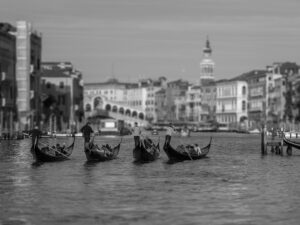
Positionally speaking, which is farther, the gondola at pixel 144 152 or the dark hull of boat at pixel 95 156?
the gondola at pixel 144 152

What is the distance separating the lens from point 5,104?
84.7 m

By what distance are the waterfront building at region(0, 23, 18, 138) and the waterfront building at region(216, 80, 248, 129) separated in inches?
3598

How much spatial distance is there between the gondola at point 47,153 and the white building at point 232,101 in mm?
144293

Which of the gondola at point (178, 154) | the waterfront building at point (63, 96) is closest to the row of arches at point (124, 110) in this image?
the waterfront building at point (63, 96)

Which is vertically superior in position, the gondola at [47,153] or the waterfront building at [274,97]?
the waterfront building at [274,97]

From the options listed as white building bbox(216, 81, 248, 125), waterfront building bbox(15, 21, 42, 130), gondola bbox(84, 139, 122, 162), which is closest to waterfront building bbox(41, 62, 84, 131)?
waterfront building bbox(15, 21, 42, 130)

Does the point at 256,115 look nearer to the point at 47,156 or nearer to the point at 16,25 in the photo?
the point at 16,25

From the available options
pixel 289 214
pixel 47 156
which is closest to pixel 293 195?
pixel 289 214

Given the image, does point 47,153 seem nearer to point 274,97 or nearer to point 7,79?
point 7,79

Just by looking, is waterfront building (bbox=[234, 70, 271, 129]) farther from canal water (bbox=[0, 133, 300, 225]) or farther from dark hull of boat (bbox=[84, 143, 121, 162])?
canal water (bbox=[0, 133, 300, 225])

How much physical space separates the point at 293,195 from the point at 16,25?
72430 mm

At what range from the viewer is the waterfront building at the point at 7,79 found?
8410 cm

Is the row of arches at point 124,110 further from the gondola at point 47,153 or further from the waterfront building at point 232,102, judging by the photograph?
the gondola at point 47,153

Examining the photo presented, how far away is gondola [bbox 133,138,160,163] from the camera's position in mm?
38031
